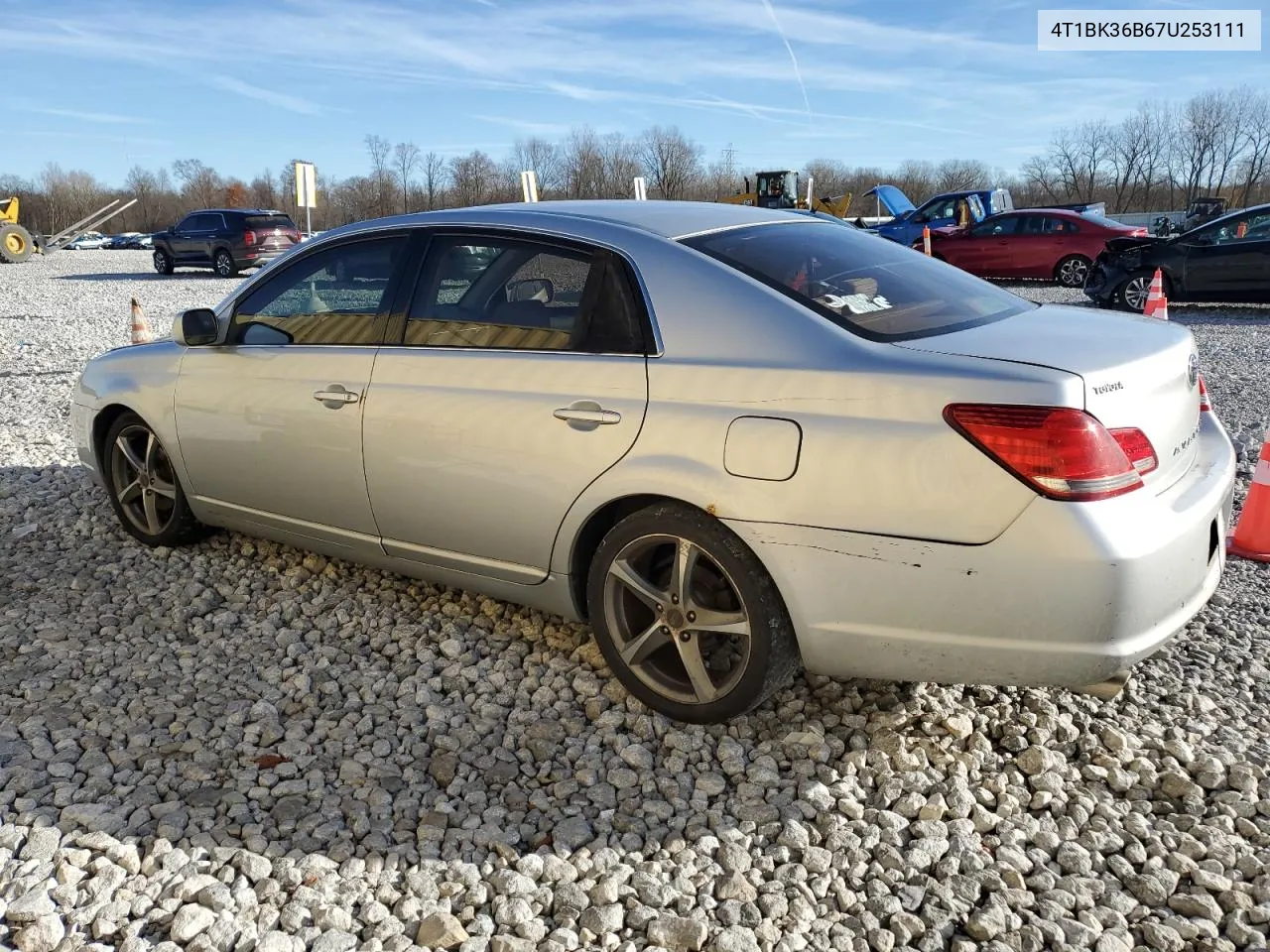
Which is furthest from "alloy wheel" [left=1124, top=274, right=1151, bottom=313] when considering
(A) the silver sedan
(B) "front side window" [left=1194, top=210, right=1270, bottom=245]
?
(A) the silver sedan

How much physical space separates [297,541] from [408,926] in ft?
7.13

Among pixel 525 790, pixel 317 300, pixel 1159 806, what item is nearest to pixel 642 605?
pixel 525 790

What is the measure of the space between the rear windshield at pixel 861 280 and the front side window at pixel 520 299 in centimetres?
34

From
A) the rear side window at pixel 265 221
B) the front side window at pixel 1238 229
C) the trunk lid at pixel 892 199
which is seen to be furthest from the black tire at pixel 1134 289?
the trunk lid at pixel 892 199

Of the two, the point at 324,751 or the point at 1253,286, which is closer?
the point at 324,751

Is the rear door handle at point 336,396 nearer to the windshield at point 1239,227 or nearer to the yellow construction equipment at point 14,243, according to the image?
the windshield at point 1239,227

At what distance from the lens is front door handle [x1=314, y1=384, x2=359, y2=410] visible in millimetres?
3811

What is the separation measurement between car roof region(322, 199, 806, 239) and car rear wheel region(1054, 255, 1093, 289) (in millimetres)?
15541

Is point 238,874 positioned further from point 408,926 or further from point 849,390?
point 849,390

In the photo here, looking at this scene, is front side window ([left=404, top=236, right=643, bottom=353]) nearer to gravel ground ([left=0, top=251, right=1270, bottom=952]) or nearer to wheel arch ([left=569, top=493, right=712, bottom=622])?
wheel arch ([left=569, top=493, right=712, bottom=622])

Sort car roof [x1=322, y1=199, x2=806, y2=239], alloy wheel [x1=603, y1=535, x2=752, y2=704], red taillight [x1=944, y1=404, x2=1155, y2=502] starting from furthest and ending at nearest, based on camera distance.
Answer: car roof [x1=322, y1=199, x2=806, y2=239], alloy wheel [x1=603, y1=535, x2=752, y2=704], red taillight [x1=944, y1=404, x2=1155, y2=502]

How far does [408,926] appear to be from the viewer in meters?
2.41

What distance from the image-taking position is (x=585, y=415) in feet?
10.5

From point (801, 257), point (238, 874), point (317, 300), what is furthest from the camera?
point (317, 300)
